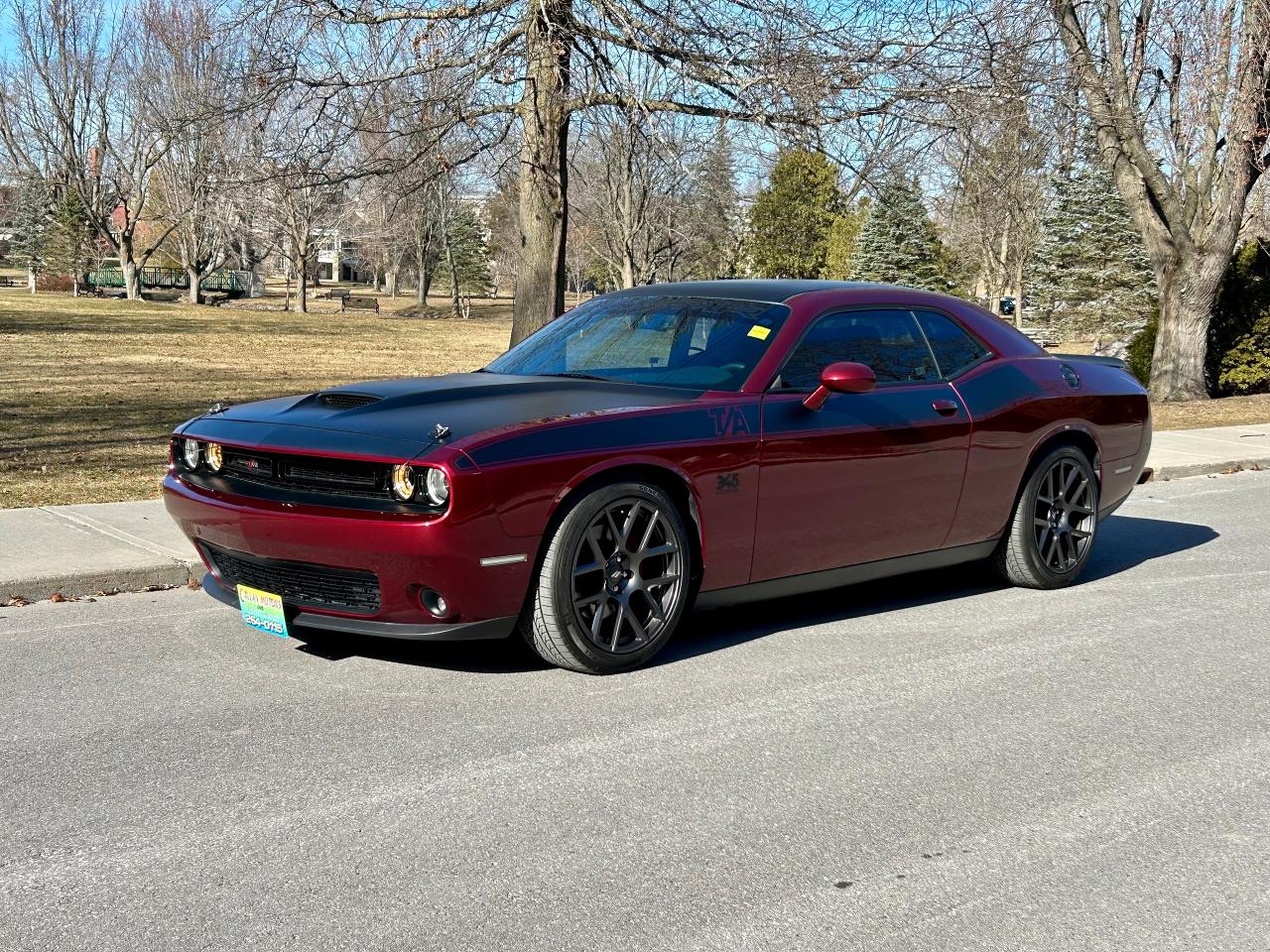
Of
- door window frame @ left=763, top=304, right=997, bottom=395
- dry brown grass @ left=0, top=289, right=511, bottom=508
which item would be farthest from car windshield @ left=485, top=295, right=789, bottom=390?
dry brown grass @ left=0, top=289, right=511, bottom=508

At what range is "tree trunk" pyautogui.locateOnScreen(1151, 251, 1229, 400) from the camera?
68.0 feet

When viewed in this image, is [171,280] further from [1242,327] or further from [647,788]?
[647,788]

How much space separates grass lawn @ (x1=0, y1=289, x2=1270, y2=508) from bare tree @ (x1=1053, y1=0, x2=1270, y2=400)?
4.57 ft

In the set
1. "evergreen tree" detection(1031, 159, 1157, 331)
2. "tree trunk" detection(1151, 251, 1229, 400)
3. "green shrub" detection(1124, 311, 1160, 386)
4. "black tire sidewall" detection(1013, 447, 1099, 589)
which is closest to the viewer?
"black tire sidewall" detection(1013, 447, 1099, 589)

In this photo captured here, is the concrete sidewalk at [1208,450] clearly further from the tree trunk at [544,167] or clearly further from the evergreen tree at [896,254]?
the evergreen tree at [896,254]

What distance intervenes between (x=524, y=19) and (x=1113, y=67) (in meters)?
9.50

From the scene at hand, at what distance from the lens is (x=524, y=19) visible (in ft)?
41.4

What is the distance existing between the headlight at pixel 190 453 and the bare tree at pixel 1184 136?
551 inches

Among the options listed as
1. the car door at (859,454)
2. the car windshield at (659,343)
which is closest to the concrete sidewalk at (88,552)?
the car windshield at (659,343)

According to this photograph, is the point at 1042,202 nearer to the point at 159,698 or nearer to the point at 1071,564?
the point at 1071,564

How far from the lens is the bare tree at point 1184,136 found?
734 inches

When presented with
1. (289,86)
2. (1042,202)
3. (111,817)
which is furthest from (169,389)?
(1042,202)

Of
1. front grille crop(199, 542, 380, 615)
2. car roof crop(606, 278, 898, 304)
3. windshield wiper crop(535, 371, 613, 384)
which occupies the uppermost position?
car roof crop(606, 278, 898, 304)

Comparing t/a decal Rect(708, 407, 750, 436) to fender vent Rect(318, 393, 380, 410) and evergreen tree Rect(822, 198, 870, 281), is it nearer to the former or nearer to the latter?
fender vent Rect(318, 393, 380, 410)
